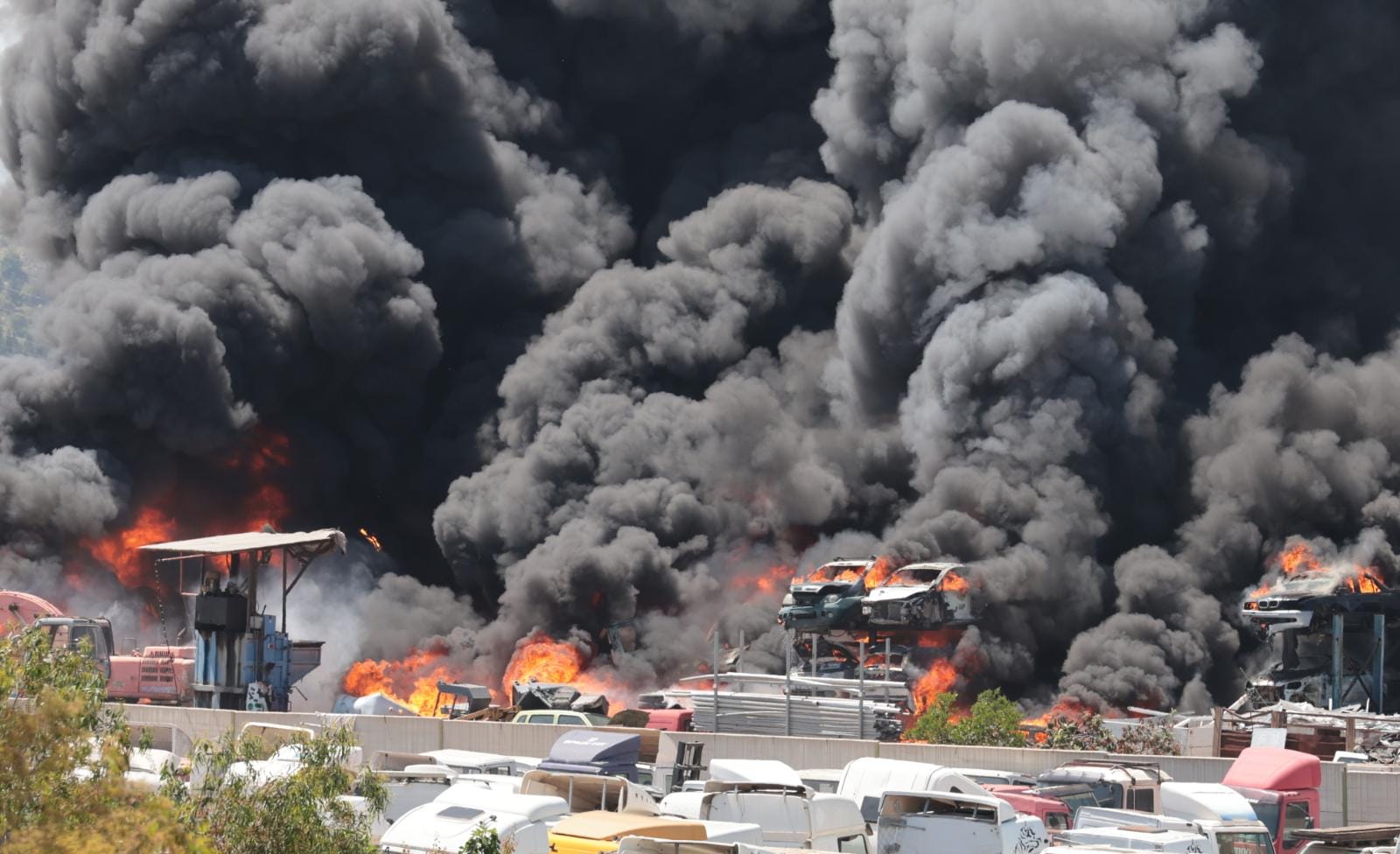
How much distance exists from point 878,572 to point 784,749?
22.8 m

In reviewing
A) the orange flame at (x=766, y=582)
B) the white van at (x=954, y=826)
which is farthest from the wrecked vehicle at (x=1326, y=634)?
the white van at (x=954, y=826)

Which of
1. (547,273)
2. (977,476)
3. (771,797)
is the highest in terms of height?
(547,273)

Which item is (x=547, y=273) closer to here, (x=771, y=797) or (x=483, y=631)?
(x=483, y=631)

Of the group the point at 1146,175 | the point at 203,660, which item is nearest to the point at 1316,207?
the point at 1146,175

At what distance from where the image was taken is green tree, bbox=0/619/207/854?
38.1ft

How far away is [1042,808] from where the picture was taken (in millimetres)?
25469

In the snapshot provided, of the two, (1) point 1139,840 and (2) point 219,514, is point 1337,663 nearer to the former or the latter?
(1) point 1139,840

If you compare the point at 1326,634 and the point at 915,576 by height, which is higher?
the point at 915,576

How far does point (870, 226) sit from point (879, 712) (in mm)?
32201

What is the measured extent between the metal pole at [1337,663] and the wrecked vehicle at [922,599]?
9.33 m

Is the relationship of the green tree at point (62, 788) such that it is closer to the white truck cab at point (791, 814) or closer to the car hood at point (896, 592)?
the white truck cab at point (791, 814)

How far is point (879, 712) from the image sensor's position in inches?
1587

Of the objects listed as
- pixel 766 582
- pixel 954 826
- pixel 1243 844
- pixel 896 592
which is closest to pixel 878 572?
pixel 896 592

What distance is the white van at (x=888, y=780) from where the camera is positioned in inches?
1012
